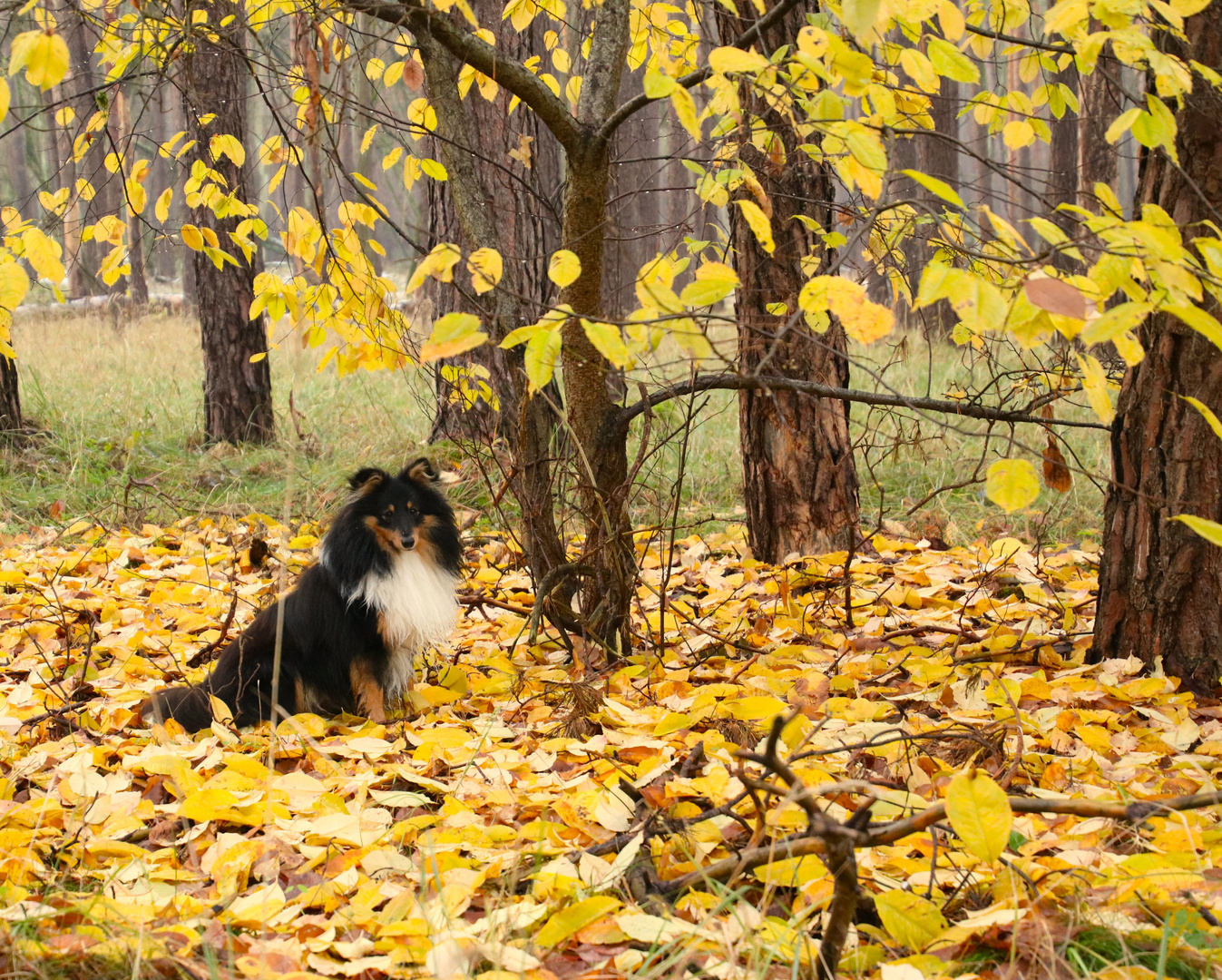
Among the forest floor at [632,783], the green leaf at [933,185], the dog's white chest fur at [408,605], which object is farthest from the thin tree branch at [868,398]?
the green leaf at [933,185]

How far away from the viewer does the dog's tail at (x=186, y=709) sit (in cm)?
367

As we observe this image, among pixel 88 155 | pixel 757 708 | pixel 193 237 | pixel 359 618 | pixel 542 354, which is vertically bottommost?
pixel 757 708

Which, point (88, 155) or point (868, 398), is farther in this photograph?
point (88, 155)

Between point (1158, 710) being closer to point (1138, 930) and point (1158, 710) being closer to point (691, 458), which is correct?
point (1138, 930)

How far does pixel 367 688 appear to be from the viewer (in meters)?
4.00

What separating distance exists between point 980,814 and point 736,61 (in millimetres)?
1467

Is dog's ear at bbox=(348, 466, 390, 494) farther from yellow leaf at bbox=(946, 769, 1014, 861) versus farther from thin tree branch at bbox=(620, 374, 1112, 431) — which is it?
yellow leaf at bbox=(946, 769, 1014, 861)

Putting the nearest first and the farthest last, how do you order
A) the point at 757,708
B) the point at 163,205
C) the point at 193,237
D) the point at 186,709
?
1. the point at 757,708
2. the point at 186,709
3. the point at 193,237
4. the point at 163,205

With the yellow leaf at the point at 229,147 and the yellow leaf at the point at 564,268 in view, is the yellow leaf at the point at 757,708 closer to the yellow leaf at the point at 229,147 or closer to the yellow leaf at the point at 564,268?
the yellow leaf at the point at 564,268

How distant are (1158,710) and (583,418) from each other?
2045 mm

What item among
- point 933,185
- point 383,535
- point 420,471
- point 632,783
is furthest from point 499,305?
point 933,185

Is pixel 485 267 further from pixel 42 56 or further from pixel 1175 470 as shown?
pixel 1175 470

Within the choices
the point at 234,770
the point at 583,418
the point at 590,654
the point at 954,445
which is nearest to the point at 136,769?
the point at 234,770

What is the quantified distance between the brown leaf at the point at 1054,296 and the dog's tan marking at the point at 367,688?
292 cm
